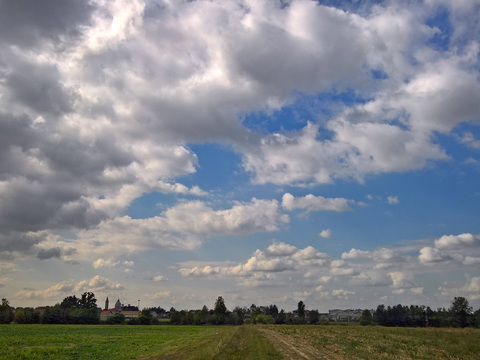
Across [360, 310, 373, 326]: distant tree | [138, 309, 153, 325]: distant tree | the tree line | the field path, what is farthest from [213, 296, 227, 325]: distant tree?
the field path

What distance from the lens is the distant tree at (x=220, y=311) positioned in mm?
166425

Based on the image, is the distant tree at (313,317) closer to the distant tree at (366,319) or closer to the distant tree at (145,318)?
the distant tree at (366,319)

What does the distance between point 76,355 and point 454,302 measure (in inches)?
5755

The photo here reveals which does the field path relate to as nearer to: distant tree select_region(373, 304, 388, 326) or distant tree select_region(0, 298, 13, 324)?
distant tree select_region(0, 298, 13, 324)

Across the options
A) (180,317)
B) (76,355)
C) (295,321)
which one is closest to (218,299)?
(180,317)

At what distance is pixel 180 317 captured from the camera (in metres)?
166

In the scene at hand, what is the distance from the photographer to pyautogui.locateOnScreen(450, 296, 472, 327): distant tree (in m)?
132

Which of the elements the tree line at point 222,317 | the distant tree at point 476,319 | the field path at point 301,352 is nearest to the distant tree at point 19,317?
the tree line at point 222,317

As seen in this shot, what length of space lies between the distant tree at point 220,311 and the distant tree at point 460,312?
96927mm

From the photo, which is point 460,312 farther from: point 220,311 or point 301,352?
point 301,352

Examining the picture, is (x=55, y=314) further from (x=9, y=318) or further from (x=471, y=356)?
(x=471, y=356)

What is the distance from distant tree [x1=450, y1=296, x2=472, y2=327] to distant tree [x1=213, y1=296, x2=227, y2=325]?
3816 inches

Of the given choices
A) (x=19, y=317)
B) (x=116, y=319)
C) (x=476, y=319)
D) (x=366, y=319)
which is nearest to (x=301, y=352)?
(x=19, y=317)

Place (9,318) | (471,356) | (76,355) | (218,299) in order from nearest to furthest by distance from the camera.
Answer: (471,356), (76,355), (9,318), (218,299)
